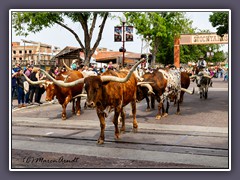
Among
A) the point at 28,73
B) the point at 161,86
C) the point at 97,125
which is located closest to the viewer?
the point at 97,125

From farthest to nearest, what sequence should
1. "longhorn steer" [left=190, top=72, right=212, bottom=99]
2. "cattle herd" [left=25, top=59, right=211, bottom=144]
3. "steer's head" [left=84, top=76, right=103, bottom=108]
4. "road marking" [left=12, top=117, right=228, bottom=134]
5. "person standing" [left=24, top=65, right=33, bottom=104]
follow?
"longhorn steer" [left=190, top=72, right=212, bottom=99] → "person standing" [left=24, top=65, right=33, bottom=104] → "road marking" [left=12, top=117, right=228, bottom=134] → "cattle herd" [left=25, top=59, right=211, bottom=144] → "steer's head" [left=84, top=76, right=103, bottom=108]

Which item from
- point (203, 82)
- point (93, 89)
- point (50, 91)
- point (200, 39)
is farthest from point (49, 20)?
point (203, 82)

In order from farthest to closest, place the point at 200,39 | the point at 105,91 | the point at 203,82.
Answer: the point at 203,82, the point at 200,39, the point at 105,91

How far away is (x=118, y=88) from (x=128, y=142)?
4.40 ft

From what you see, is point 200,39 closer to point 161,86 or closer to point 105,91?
point 161,86

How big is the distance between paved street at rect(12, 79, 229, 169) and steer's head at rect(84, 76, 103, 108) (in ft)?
3.75

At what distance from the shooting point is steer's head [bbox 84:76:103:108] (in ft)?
25.2

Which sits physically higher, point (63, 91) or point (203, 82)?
point (203, 82)

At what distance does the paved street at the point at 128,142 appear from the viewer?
7160 millimetres

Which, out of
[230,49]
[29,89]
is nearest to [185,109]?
[29,89]

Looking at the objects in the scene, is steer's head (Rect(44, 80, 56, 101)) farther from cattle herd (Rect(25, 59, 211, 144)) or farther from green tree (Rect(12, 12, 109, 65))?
green tree (Rect(12, 12, 109, 65))

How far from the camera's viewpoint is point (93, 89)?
7.77m

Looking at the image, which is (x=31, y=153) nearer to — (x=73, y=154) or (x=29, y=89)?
Result: (x=73, y=154)

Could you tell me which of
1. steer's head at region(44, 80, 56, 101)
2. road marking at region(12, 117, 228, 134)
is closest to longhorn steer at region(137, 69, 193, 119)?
road marking at region(12, 117, 228, 134)
